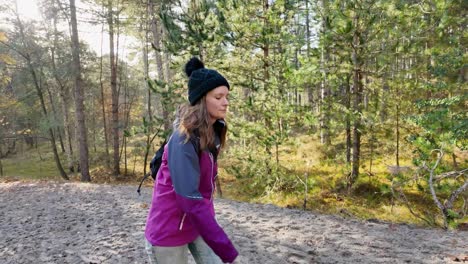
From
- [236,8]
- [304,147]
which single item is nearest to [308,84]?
[236,8]

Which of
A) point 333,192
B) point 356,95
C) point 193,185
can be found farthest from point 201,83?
point 333,192

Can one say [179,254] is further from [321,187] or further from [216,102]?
[321,187]

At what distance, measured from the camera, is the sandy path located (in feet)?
13.9

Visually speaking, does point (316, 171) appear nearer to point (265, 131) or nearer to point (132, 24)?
point (265, 131)

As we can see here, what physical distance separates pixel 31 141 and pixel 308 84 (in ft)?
124

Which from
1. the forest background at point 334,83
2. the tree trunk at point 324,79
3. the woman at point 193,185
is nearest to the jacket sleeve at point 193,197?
the woman at point 193,185

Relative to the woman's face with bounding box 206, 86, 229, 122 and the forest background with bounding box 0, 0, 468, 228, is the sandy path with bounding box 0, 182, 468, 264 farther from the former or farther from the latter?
the woman's face with bounding box 206, 86, 229, 122

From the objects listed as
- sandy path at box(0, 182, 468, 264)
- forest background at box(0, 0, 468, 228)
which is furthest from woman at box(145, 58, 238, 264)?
forest background at box(0, 0, 468, 228)

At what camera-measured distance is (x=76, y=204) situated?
297 inches

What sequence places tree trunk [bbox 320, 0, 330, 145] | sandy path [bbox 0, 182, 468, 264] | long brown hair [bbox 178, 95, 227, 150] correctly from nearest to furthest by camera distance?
long brown hair [bbox 178, 95, 227, 150], sandy path [bbox 0, 182, 468, 264], tree trunk [bbox 320, 0, 330, 145]

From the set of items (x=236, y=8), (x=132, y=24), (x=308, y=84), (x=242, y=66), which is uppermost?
(x=132, y=24)

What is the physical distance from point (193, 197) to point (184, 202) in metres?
0.06

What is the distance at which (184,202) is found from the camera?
164 cm

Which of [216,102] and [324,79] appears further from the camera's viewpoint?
[324,79]
